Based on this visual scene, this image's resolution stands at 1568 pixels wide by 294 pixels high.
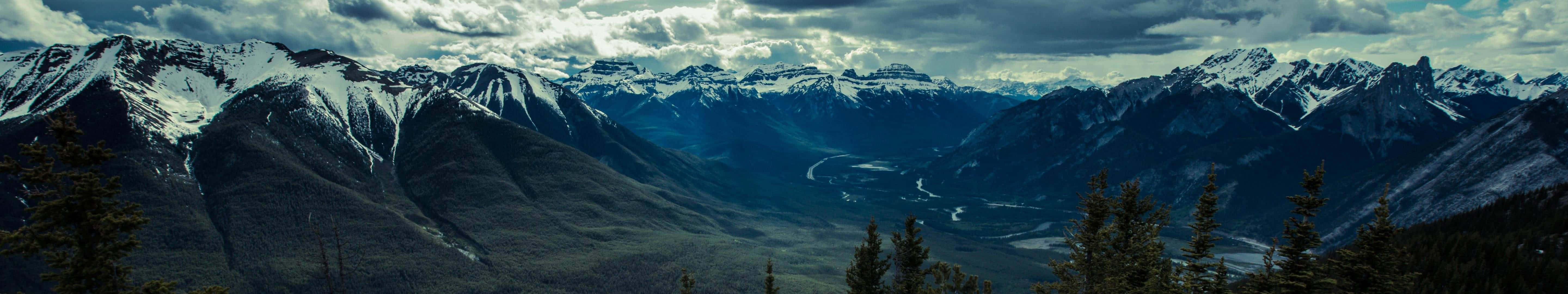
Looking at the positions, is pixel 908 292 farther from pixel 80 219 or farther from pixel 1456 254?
pixel 1456 254

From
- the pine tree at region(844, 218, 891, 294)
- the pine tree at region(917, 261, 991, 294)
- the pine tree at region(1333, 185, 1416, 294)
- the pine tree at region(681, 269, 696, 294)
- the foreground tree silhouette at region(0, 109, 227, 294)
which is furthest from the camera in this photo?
the pine tree at region(681, 269, 696, 294)

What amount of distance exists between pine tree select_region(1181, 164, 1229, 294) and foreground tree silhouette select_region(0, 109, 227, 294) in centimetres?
4602

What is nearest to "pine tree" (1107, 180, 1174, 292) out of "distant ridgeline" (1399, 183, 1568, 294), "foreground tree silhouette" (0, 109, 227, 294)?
"foreground tree silhouette" (0, 109, 227, 294)

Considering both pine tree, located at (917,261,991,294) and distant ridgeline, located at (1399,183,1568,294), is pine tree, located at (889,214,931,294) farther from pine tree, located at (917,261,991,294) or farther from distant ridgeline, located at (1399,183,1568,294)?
distant ridgeline, located at (1399,183,1568,294)

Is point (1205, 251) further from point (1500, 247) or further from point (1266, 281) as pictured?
point (1500, 247)

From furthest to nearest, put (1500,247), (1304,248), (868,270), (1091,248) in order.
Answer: (1500,247) < (868,270) < (1091,248) < (1304,248)

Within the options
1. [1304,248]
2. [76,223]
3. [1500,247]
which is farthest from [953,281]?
[1500,247]

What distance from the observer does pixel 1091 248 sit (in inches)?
1559

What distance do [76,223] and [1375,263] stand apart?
60.4m

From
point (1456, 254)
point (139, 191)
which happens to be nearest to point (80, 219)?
point (1456, 254)

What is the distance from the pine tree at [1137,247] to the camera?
1455 inches

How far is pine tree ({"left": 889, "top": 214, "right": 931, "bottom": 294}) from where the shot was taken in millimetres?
47906

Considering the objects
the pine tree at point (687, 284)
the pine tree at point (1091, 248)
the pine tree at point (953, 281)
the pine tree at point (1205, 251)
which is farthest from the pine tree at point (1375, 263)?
the pine tree at point (687, 284)

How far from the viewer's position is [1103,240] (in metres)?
40.0
